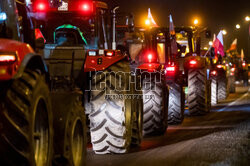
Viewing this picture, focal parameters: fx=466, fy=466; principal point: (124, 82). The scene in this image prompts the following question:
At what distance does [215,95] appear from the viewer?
843 inches

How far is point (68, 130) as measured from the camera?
5.53 meters

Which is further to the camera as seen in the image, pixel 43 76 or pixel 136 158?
pixel 136 158

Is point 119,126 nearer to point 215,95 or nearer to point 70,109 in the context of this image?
point 70,109

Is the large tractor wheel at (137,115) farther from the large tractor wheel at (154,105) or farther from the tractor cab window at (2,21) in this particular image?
the tractor cab window at (2,21)

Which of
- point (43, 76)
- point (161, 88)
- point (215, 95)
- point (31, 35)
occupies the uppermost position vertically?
point (31, 35)

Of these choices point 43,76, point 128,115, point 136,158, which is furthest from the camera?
point 128,115

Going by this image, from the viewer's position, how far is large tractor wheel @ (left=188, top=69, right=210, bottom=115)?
1590cm

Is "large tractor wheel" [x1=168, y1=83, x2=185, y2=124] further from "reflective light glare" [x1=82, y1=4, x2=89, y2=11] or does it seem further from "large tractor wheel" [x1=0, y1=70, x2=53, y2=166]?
"large tractor wheel" [x1=0, y1=70, x2=53, y2=166]

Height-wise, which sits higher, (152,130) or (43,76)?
(43,76)

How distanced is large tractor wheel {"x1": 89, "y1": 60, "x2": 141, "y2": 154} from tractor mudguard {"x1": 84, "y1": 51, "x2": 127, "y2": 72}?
0.40ft

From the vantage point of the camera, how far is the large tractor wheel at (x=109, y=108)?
307 inches

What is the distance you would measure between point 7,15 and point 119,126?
3.54 metres

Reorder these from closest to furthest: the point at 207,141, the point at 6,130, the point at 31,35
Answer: the point at 6,130 < the point at 31,35 < the point at 207,141

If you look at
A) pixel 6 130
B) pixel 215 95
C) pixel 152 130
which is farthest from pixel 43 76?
pixel 215 95
